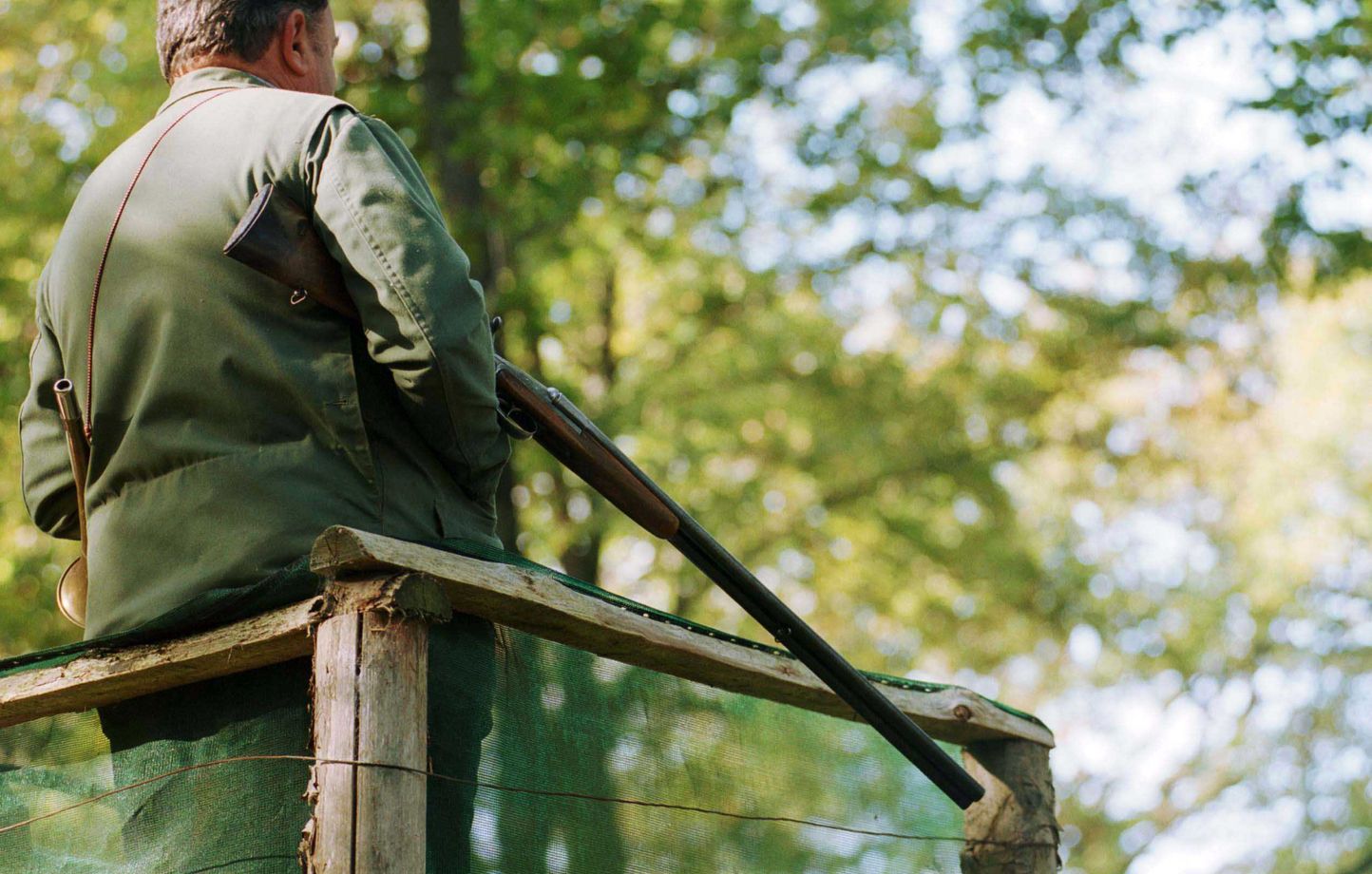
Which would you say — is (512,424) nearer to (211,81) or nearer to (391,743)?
(391,743)

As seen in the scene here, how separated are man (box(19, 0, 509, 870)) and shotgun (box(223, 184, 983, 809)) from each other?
0.18 feet

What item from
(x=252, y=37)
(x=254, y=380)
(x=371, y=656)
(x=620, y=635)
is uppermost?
(x=252, y=37)

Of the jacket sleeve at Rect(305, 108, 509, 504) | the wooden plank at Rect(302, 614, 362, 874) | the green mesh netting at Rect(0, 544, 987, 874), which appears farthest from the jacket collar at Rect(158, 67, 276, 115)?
the wooden plank at Rect(302, 614, 362, 874)

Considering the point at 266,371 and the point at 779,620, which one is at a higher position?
the point at 266,371

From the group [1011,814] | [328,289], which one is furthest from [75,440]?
[1011,814]

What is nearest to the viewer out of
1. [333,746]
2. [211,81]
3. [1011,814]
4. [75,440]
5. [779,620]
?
[333,746]

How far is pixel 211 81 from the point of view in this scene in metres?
2.69

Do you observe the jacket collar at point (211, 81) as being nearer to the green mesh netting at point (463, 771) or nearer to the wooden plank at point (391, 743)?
the green mesh netting at point (463, 771)

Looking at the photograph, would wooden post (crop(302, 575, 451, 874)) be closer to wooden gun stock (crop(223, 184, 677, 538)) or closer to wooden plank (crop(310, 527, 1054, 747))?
wooden plank (crop(310, 527, 1054, 747))

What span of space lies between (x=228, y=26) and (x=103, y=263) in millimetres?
510

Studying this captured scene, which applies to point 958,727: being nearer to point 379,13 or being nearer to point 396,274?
point 396,274

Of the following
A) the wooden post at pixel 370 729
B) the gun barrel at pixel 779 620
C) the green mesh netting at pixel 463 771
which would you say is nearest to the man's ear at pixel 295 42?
the gun barrel at pixel 779 620

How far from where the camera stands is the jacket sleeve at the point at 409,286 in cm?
228

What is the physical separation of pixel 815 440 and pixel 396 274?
1053 cm
